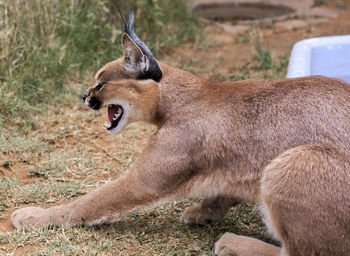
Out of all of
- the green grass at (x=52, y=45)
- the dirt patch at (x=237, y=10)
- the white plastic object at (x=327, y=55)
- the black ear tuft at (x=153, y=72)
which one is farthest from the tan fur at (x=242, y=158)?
the dirt patch at (x=237, y=10)

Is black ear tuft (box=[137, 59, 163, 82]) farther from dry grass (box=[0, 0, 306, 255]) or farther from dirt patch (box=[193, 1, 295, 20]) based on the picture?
dirt patch (box=[193, 1, 295, 20])

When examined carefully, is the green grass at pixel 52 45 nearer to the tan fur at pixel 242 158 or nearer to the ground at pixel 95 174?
the ground at pixel 95 174

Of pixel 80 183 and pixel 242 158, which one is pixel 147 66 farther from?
pixel 80 183

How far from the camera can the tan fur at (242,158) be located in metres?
3.30

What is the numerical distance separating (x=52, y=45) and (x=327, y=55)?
305 cm

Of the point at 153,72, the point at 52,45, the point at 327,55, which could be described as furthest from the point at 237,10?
the point at 153,72

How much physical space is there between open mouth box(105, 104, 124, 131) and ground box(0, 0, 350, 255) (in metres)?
0.72

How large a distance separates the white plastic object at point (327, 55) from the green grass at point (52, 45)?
2.38 metres

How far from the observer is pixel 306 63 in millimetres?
5098

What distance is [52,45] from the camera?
646 cm

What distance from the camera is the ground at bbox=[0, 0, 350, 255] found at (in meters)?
3.94

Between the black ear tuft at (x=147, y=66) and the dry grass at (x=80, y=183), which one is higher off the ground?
the black ear tuft at (x=147, y=66)

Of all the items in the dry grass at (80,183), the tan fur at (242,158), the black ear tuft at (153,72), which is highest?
the black ear tuft at (153,72)

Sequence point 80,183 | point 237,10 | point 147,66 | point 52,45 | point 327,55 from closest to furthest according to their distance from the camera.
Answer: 1. point 147,66
2. point 80,183
3. point 327,55
4. point 52,45
5. point 237,10
